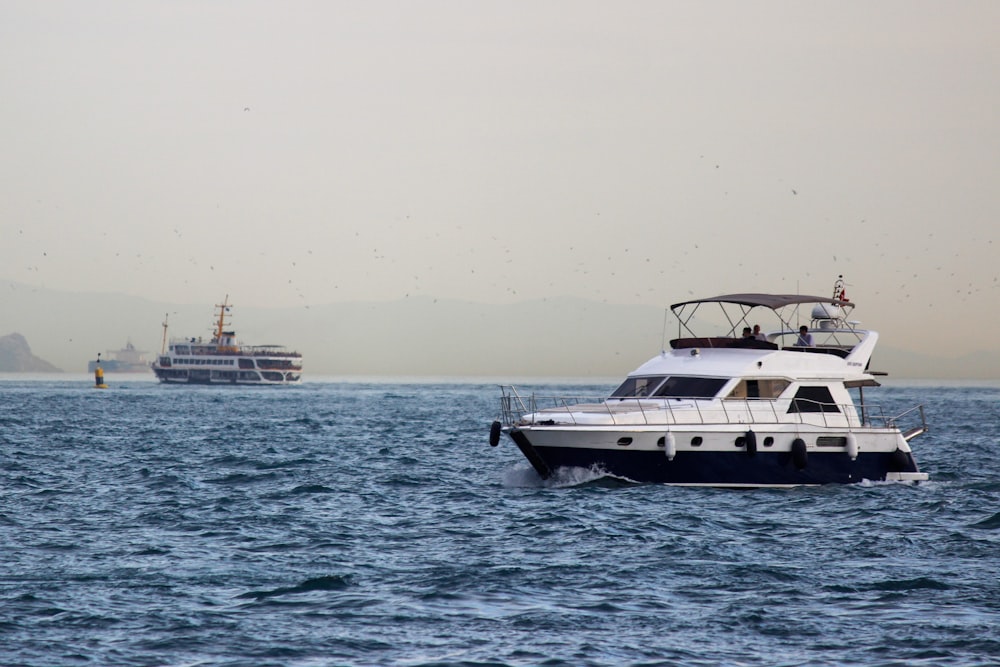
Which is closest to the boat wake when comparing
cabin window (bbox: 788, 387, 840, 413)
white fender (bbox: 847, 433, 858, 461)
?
cabin window (bbox: 788, 387, 840, 413)

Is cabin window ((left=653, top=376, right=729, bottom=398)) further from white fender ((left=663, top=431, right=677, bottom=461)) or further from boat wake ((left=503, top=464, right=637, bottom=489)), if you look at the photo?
boat wake ((left=503, top=464, right=637, bottom=489))

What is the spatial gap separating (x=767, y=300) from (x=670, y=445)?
23.3 ft

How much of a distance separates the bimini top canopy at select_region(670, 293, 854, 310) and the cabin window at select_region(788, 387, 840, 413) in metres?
3.15

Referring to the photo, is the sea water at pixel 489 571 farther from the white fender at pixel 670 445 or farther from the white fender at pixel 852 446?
the white fender at pixel 670 445

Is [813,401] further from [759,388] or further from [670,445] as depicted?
[670,445]

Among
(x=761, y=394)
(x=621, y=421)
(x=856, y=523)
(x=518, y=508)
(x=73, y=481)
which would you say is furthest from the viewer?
(x=73, y=481)

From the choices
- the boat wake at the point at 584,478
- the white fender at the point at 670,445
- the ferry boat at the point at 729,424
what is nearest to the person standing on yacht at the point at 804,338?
the ferry boat at the point at 729,424

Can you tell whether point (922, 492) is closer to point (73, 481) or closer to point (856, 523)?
point (856, 523)

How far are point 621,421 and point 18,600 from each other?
1386cm

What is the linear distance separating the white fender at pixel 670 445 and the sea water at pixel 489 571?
928mm

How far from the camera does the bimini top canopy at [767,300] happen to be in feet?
102

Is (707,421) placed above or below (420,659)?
Answer: above

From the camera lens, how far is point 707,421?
26.5 m

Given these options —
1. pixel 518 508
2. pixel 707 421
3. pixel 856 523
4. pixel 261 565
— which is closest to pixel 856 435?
pixel 707 421
